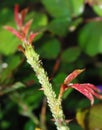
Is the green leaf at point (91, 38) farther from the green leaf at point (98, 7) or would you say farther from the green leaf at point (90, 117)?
the green leaf at point (90, 117)

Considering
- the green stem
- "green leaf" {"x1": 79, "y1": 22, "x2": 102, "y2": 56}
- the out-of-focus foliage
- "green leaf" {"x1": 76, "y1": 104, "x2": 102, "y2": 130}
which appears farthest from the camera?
"green leaf" {"x1": 79, "y1": 22, "x2": 102, "y2": 56}

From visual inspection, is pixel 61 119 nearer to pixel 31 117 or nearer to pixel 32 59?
pixel 32 59

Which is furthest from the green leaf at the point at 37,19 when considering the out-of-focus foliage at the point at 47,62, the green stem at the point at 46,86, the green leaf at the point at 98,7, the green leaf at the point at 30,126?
the green stem at the point at 46,86

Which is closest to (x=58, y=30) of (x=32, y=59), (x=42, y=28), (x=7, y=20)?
(x=42, y=28)

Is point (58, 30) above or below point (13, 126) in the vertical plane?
above

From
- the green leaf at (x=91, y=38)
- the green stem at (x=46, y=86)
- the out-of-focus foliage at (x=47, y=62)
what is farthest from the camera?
the green leaf at (x=91, y=38)

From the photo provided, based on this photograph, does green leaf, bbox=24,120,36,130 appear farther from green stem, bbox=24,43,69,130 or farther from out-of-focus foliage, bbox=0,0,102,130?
green stem, bbox=24,43,69,130

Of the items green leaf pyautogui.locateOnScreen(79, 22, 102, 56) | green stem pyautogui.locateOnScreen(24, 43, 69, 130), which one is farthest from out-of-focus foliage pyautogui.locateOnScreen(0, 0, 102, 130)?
green stem pyautogui.locateOnScreen(24, 43, 69, 130)
